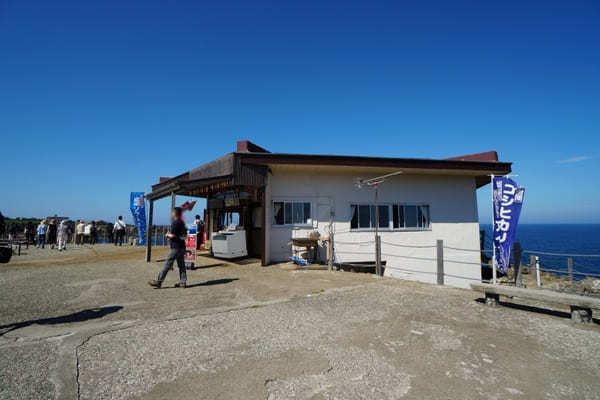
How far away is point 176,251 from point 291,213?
5320 mm

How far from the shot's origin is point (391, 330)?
3.97m

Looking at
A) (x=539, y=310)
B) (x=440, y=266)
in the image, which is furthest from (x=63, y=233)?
(x=539, y=310)

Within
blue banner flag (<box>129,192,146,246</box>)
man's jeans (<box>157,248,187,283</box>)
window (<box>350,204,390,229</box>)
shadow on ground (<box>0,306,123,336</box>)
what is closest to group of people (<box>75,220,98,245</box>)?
blue banner flag (<box>129,192,146,246</box>)

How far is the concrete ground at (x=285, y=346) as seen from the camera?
8.39 feet

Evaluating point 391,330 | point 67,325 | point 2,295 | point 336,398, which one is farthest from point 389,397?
point 2,295

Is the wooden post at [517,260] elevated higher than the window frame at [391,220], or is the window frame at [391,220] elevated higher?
the window frame at [391,220]

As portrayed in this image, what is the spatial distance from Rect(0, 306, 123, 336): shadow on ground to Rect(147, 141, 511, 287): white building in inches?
207

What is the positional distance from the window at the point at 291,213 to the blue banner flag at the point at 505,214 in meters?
6.33

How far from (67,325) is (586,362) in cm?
676

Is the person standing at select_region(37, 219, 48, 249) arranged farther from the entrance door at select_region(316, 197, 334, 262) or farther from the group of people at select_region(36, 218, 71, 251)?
the entrance door at select_region(316, 197, 334, 262)

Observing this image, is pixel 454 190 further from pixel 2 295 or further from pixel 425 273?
pixel 2 295

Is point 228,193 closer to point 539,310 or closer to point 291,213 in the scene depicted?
point 291,213

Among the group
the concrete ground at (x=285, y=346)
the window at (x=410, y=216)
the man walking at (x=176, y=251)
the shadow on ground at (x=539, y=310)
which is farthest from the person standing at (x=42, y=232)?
the shadow on ground at (x=539, y=310)

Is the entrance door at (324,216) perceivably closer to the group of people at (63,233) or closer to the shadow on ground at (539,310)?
the shadow on ground at (539,310)
